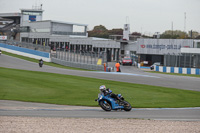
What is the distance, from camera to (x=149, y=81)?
2691cm

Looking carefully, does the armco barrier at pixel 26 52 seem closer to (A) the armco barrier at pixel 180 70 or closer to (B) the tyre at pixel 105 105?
(A) the armco barrier at pixel 180 70

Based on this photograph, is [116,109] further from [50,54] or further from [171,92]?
[50,54]

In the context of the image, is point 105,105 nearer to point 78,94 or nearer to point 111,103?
point 111,103

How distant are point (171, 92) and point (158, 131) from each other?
11.8 meters

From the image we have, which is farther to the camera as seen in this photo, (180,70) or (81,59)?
(81,59)

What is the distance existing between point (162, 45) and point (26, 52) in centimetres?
2548

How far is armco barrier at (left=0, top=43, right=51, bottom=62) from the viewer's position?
58.0m

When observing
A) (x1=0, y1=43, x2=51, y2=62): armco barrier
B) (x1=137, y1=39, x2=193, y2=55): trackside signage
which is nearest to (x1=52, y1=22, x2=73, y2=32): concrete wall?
(x1=0, y1=43, x2=51, y2=62): armco barrier

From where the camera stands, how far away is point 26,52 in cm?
6397

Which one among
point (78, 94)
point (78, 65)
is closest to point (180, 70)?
point (78, 65)

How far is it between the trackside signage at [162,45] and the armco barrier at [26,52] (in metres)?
17.6

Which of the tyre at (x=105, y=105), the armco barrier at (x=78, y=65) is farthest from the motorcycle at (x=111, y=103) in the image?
the armco barrier at (x=78, y=65)

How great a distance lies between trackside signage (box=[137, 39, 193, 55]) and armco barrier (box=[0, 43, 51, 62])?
17.6 m

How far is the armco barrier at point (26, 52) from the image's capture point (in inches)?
2284
